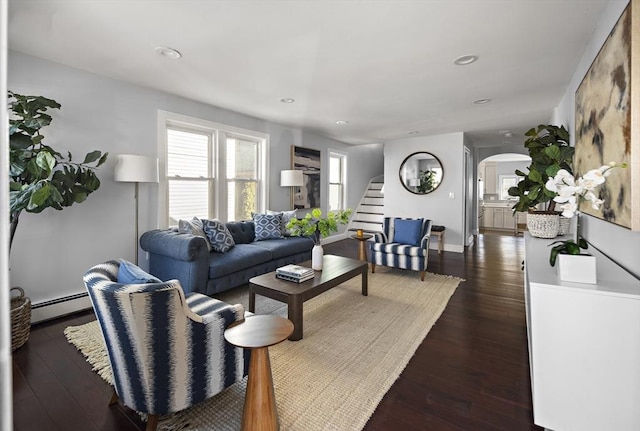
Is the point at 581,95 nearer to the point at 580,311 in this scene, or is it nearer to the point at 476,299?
the point at 580,311

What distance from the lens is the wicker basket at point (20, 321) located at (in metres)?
2.46

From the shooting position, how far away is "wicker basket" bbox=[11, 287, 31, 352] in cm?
246

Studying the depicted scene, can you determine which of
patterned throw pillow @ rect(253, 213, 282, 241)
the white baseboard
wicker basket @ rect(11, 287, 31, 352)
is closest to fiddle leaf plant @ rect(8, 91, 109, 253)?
wicker basket @ rect(11, 287, 31, 352)

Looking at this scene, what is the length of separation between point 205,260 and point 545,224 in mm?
3337

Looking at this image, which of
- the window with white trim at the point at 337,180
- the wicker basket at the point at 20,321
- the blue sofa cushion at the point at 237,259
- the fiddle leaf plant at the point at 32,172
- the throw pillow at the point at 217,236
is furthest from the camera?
the window with white trim at the point at 337,180

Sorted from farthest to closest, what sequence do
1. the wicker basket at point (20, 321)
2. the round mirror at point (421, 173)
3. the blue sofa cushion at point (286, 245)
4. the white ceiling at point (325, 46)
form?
the round mirror at point (421, 173)
the blue sofa cushion at point (286, 245)
the wicker basket at point (20, 321)
the white ceiling at point (325, 46)

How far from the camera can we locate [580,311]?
1.45 metres

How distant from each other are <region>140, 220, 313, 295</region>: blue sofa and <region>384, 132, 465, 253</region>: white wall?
3525 millimetres

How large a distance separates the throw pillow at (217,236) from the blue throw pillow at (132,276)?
2056 millimetres

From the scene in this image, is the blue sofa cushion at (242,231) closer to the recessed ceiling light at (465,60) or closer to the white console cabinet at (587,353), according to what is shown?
the recessed ceiling light at (465,60)

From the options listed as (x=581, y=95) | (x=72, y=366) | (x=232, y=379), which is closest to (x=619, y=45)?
(x=581, y=95)

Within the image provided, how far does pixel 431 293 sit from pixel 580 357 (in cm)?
230

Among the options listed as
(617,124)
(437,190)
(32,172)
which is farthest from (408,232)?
(32,172)

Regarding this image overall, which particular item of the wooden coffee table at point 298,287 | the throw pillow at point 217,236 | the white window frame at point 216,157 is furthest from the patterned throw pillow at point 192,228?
the wooden coffee table at point 298,287
